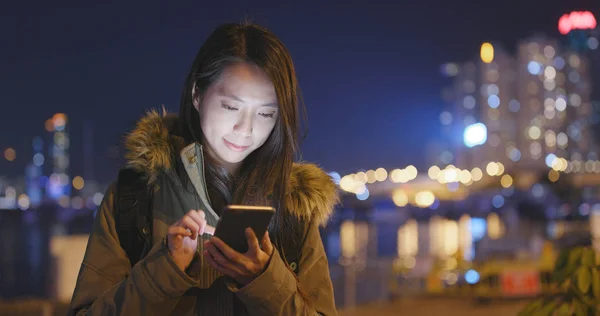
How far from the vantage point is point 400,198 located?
70.7m

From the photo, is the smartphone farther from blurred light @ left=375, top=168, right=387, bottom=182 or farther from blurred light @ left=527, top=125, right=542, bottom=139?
blurred light @ left=527, top=125, right=542, bottom=139

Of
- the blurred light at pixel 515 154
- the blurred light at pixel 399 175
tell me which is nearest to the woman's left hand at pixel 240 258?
the blurred light at pixel 399 175

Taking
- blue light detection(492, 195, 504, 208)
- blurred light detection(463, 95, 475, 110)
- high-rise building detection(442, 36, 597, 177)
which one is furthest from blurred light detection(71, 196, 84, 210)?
blurred light detection(463, 95, 475, 110)

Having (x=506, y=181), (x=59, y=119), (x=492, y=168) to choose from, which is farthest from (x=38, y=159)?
(x=59, y=119)

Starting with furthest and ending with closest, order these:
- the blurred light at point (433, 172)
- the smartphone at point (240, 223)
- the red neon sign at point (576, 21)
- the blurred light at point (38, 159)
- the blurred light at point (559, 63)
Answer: the blurred light at point (433, 172)
the blurred light at point (559, 63)
the blurred light at point (38, 159)
the red neon sign at point (576, 21)
the smartphone at point (240, 223)

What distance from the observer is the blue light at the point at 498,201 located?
245 feet

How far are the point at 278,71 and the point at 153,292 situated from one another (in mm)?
460

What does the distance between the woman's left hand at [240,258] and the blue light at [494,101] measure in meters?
94.3

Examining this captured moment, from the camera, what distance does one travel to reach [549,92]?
288 feet

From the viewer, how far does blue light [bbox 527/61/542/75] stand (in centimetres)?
8956

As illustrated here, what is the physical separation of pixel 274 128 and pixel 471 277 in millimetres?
9574

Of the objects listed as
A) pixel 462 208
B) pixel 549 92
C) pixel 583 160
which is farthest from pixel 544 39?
pixel 462 208

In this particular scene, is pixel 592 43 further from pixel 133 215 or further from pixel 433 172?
pixel 433 172

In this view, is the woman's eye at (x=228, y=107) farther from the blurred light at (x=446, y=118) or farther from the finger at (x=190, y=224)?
the blurred light at (x=446, y=118)
